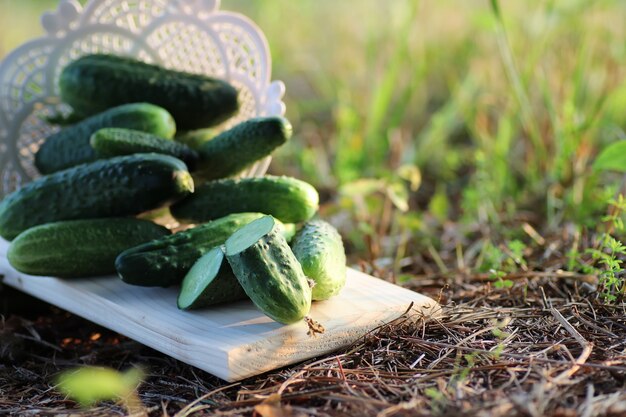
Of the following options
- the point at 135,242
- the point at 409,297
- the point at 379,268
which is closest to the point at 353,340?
the point at 409,297

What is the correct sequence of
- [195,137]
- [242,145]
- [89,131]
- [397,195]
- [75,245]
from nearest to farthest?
1. [75,245]
2. [242,145]
3. [89,131]
4. [195,137]
5. [397,195]

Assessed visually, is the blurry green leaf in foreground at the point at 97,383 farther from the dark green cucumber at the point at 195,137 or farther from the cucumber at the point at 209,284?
the dark green cucumber at the point at 195,137

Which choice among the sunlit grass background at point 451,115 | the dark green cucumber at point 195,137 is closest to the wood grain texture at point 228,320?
the dark green cucumber at point 195,137

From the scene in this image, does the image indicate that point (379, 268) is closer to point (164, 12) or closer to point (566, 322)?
point (566, 322)

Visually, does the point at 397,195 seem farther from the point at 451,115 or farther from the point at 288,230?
the point at 288,230

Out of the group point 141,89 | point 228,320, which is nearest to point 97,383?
point 228,320

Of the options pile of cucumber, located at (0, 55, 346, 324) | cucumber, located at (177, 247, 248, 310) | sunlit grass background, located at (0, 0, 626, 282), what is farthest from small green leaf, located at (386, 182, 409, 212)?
cucumber, located at (177, 247, 248, 310)
